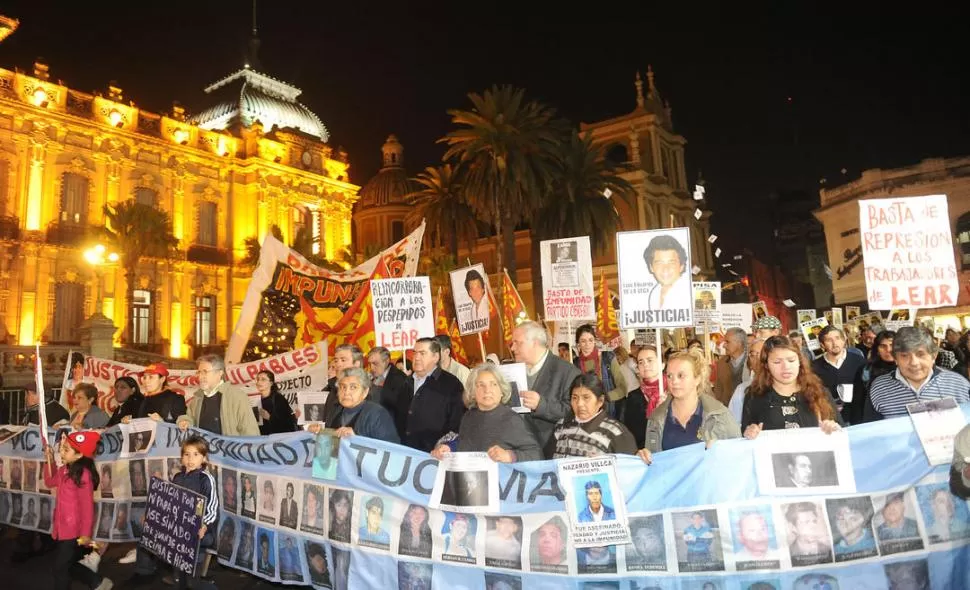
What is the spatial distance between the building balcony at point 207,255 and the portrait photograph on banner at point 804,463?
41450 mm

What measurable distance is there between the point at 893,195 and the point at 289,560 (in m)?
43.0

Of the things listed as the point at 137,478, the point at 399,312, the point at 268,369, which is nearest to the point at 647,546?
the point at 137,478

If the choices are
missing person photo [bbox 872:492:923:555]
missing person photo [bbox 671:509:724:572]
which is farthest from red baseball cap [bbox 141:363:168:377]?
missing person photo [bbox 872:492:923:555]

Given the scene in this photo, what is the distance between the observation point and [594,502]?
4.33 metres

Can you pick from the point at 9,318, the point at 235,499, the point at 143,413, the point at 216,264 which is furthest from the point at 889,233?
the point at 216,264

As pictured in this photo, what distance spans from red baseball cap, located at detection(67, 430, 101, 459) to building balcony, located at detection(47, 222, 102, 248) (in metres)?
33.1

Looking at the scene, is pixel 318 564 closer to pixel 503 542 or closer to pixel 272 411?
pixel 503 542

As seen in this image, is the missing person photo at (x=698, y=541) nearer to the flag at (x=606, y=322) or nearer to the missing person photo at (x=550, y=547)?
the missing person photo at (x=550, y=547)

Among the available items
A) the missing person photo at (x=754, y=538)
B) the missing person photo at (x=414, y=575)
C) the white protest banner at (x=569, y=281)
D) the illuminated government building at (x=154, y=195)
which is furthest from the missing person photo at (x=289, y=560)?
the illuminated government building at (x=154, y=195)

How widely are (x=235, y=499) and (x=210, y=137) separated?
41.7 meters

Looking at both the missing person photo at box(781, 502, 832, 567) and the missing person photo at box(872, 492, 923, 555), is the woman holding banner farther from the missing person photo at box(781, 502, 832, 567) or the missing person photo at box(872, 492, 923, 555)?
the missing person photo at box(872, 492, 923, 555)

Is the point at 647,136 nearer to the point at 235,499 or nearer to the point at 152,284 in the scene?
the point at 152,284

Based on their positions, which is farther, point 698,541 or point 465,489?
point 465,489

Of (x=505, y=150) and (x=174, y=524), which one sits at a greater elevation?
(x=505, y=150)
